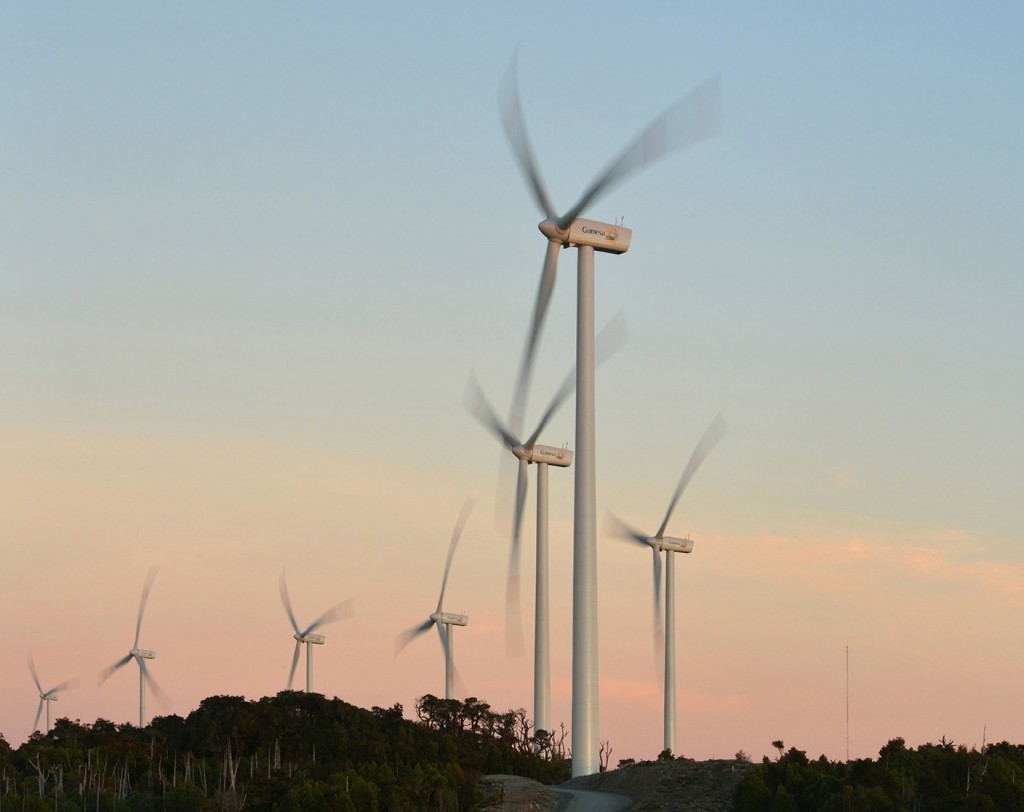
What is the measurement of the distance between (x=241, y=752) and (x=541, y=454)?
29.6 m

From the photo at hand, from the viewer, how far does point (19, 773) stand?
104 m

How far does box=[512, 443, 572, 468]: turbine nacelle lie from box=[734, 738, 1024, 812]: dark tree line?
153 ft

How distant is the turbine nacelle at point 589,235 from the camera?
7644cm

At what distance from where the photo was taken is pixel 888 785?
6538 cm

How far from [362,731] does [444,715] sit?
41.3 feet

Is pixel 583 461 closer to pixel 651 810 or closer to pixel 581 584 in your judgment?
pixel 581 584

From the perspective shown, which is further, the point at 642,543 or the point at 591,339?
the point at 642,543

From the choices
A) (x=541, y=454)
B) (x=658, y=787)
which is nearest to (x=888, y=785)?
(x=658, y=787)

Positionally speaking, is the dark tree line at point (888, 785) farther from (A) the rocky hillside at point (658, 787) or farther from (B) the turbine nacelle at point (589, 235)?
(B) the turbine nacelle at point (589, 235)

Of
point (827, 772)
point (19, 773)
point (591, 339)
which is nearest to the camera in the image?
point (827, 772)

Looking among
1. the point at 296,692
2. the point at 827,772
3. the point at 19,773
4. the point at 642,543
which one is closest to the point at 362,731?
the point at 296,692

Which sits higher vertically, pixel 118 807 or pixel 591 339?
pixel 591 339

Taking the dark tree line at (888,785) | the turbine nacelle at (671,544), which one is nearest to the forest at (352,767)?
the dark tree line at (888,785)

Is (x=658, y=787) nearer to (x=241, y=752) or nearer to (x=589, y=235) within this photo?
(x=589, y=235)
